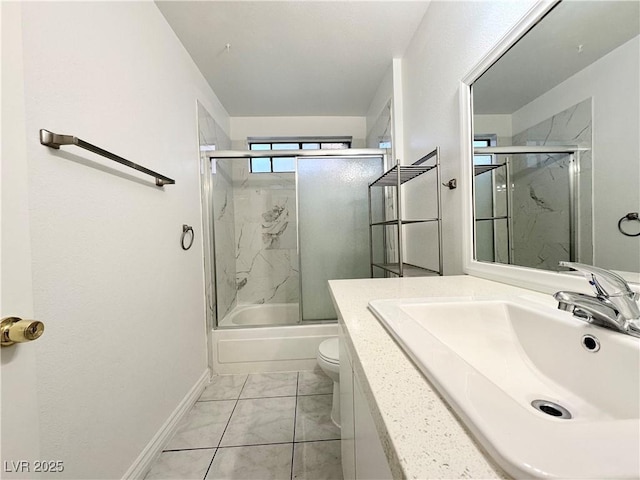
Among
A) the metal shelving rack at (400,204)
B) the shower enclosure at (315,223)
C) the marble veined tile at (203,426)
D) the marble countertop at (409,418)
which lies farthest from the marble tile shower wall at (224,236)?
the marble countertop at (409,418)

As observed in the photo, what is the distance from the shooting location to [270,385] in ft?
6.05

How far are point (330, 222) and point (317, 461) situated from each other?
158 centimetres

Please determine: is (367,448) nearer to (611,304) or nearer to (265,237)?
(611,304)

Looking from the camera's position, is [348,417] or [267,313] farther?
[267,313]

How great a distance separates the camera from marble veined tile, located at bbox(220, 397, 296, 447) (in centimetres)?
134

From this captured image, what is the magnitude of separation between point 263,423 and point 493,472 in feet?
5.09

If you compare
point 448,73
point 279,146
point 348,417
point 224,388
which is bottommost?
point 224,388

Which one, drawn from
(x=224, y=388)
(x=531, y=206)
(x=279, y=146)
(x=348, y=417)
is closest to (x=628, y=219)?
(x=531, y=206)

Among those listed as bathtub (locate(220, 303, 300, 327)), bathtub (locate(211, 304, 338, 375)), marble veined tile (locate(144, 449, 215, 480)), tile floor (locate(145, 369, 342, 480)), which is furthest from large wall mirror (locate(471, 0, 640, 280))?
bathtub (locate(220, 303, 300, 327))

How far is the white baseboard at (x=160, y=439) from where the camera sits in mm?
1102

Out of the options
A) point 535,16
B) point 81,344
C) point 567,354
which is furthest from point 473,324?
point 81,344

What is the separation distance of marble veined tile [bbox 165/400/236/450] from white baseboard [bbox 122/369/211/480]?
38mm

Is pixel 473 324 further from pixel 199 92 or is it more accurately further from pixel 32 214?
pixel 199 92

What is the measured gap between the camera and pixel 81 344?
870 millimetres
